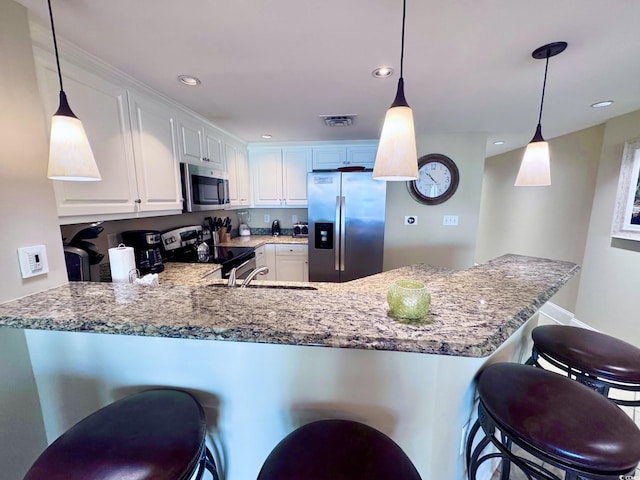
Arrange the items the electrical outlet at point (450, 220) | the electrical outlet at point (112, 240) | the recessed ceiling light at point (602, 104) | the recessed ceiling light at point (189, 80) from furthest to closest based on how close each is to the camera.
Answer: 1. the electrical outlet at point (450, 220)
2. the recessed ceiling light at point (602, 104)
3. the electrical outlet at point (112, 240)
4. the recessed ceiling light at point (189, 80)

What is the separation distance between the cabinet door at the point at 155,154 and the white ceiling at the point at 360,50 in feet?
0.55

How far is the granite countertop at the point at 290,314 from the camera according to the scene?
709 mm

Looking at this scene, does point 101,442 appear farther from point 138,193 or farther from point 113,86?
point 113,86

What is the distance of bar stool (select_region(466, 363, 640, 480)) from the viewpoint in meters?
0.69

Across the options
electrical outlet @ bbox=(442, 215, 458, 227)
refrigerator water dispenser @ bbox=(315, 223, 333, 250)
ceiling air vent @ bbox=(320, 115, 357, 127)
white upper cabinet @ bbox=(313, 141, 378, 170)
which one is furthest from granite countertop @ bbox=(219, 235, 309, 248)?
electrical outlet @ bbox=(442, 215, 458, 227)

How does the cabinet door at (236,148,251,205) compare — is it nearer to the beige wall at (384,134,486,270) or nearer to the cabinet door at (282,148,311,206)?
the cabinet door at (282,148,311,206)

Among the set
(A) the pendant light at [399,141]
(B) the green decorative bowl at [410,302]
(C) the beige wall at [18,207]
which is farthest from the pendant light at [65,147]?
(B) the green decorative bowl at [410,302]

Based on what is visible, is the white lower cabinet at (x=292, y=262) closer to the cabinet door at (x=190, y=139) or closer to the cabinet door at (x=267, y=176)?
the cabinet door at (x=267, y=176)

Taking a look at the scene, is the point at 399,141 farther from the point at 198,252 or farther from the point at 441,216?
the point at 441,216

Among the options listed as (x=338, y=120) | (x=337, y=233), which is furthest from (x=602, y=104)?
(x=337, y=233)

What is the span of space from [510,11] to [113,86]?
82.3 inches

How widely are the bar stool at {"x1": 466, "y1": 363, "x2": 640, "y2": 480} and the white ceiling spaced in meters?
1.46

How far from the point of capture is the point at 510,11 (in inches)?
41.0

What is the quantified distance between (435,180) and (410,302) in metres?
2.80
